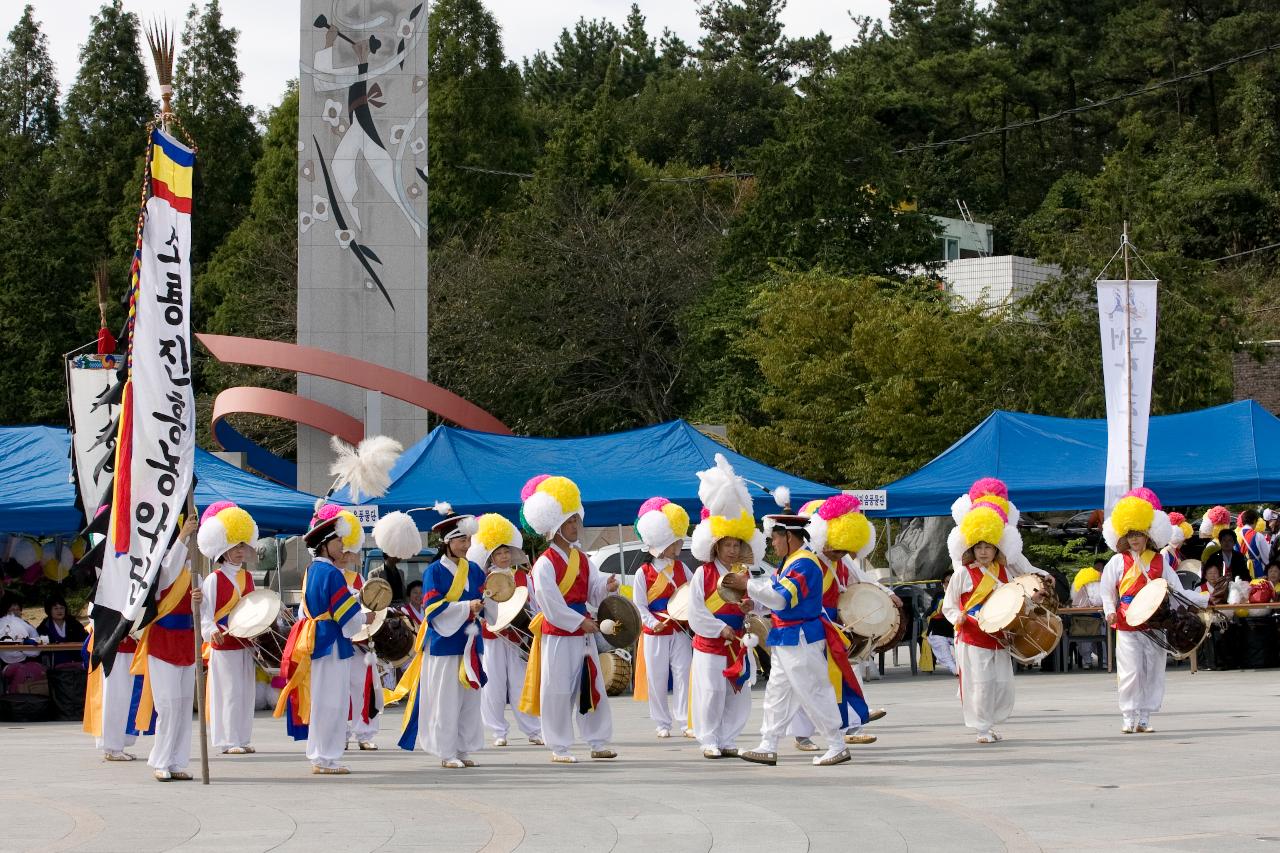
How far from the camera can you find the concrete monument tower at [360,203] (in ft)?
101

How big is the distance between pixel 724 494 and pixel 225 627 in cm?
397

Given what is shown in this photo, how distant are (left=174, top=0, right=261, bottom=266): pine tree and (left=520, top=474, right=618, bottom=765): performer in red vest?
45.1m

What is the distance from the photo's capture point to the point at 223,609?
12.9 m

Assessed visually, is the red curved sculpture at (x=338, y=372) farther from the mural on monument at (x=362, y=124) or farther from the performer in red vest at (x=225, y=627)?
the performer in red vest at (x=225, y=627)

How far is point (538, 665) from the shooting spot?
1186 cm

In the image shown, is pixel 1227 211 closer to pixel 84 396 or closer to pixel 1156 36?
pixel 1156 36

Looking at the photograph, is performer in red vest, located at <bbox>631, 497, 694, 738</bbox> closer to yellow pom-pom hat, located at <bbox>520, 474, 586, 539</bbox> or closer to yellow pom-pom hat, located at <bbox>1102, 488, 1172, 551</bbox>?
yellow pom-pom hat, located at <bbox>520, 474, 586, 539</bbox>

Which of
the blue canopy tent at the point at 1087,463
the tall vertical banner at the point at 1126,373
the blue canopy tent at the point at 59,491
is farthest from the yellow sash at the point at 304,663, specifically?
the tall vertical banner at the point at 1126,373

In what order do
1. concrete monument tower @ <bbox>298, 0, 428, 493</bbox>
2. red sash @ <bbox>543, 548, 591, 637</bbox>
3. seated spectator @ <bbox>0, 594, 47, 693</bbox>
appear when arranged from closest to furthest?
red sash @ <bbox>543, 548, 591, 637</bbox>
seated spectator @ <bbox>0, 594, 47, 693</bbox>
concrete monument tower @ <bbox>298, 0, 428, 493</bbox>

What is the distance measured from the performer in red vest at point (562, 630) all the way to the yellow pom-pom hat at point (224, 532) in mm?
2115

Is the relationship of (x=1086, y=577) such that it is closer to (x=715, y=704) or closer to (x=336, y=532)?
(x=715, y=704)

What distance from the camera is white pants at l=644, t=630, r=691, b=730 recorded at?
46.5 feet

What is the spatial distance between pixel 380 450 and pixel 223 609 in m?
5.39

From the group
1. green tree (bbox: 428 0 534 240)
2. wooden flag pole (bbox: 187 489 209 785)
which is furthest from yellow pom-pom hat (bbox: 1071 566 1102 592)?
green tree (bbox: 428 0 534 240)
